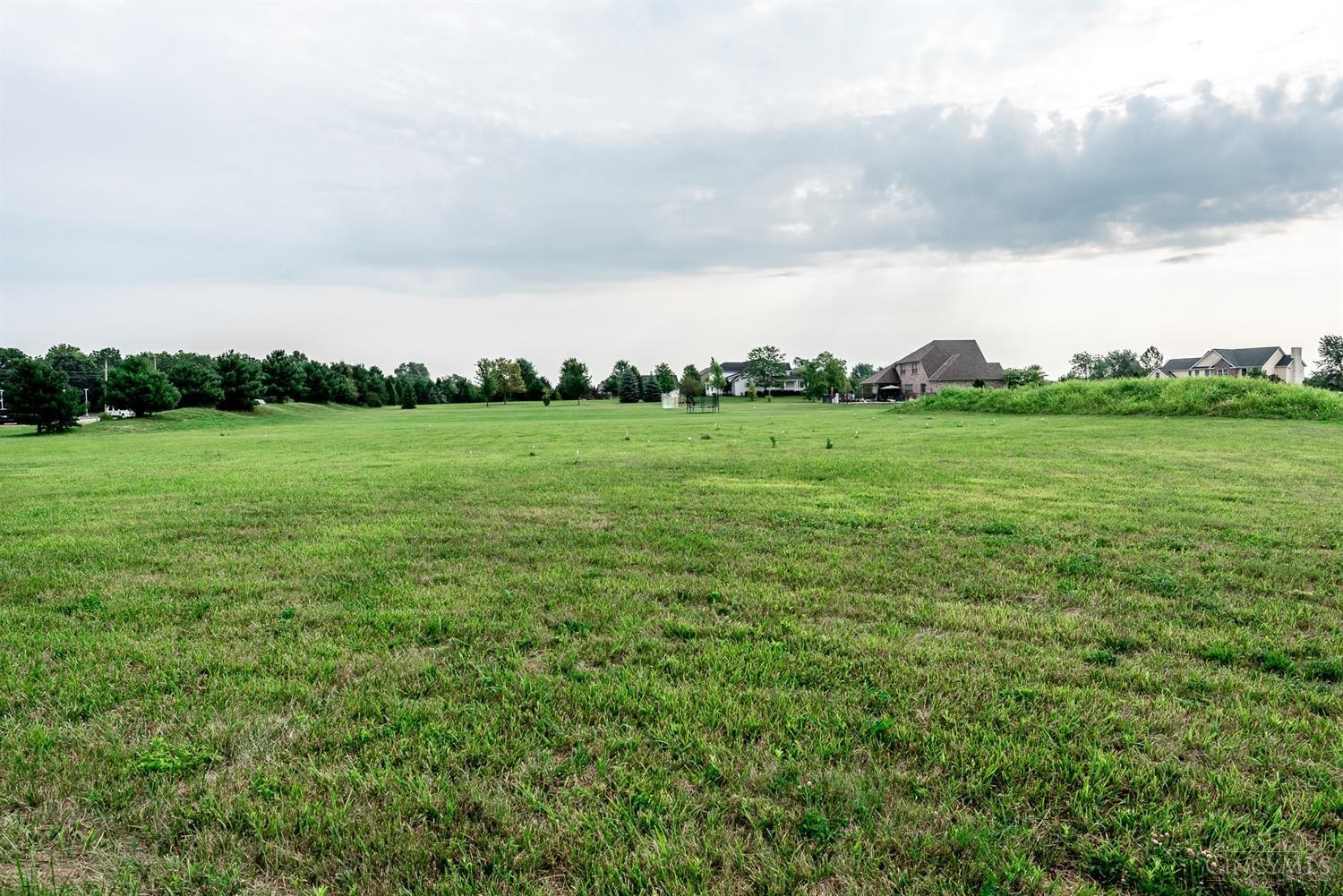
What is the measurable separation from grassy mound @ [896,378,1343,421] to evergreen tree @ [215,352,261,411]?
1922 inches

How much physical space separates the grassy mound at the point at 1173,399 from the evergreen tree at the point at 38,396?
47.3 meters

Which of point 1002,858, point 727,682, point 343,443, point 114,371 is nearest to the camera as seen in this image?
point 1002,858

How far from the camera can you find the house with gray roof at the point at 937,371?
78.3 meters

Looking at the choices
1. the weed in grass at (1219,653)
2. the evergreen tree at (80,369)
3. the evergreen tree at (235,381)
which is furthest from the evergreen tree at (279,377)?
the weed in grass at (1219,653)

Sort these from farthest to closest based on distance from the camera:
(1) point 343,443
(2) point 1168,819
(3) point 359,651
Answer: (1) point 343,443
(3) point 359,651
(2) point 1168,819

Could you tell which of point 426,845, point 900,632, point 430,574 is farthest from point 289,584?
point 900,632

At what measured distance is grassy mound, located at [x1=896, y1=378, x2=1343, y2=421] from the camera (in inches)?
1077

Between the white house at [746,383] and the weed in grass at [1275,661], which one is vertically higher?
the white house at [746,383]

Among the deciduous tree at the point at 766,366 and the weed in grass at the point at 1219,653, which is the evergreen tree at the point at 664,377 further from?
the weed in grass at the point at 1219,653

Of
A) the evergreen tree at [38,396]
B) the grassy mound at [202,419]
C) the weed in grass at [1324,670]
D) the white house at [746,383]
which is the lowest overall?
the weed in grass at [1324,670]

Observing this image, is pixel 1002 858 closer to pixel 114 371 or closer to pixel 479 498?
pixel 479 498

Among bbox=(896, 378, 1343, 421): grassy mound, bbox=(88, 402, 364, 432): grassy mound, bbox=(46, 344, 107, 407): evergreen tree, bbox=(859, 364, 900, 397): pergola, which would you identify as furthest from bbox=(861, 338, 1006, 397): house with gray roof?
bbox=(46, 344, 107, 407): evergreen tree

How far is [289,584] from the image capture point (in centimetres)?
569

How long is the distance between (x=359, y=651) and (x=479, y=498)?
5.64 m
